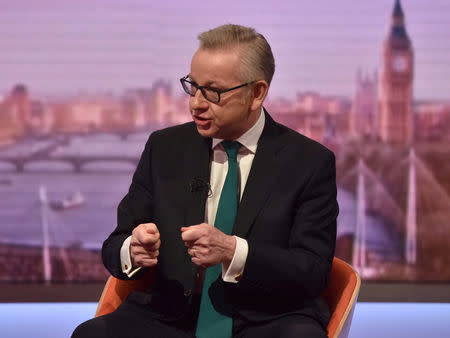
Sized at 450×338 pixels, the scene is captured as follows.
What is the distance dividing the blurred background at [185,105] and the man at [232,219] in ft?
7.28

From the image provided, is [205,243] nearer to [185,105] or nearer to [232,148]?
[232,148]

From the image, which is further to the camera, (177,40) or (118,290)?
(177,40)

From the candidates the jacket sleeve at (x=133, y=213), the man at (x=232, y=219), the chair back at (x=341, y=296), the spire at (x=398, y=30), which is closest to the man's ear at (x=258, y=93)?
the man at (x=232, y=219)

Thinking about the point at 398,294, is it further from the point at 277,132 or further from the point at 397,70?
the point at 277,132

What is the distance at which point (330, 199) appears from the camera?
2.26 metres

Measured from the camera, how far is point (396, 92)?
455cm

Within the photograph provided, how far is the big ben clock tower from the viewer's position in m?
4.50

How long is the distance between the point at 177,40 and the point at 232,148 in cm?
235

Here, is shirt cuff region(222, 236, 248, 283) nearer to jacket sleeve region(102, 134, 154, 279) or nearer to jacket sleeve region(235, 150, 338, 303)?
jacket sleeve region(235, 150, 338, 303)

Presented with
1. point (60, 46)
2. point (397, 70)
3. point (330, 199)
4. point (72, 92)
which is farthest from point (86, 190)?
point (330, 199)

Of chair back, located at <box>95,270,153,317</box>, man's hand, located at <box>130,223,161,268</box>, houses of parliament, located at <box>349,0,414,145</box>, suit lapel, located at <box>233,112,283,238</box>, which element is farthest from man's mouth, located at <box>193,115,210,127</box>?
houses of parliament, located at <box>349,0,414,145</box>

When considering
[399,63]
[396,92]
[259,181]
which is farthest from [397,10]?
[259,181]

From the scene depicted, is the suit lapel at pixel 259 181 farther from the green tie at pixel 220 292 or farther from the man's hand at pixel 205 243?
→ the man's hand at pixel 205 243

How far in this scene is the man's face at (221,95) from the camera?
212cm
